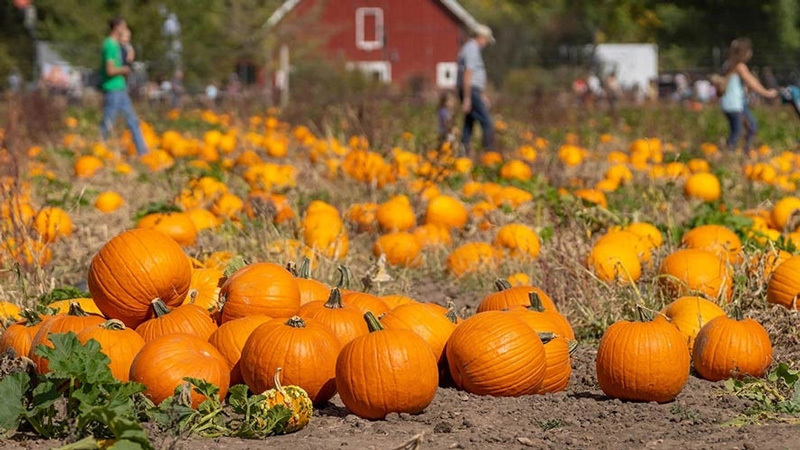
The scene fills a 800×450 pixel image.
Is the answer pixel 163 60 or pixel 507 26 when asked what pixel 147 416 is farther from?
pixel 507 26

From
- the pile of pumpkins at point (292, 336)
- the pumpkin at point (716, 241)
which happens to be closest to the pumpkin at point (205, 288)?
the pile of pumpkins at point (292, 336)

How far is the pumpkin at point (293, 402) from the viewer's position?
13.1 ft

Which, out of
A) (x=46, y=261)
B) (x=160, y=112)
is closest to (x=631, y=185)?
(x=46, y=261)

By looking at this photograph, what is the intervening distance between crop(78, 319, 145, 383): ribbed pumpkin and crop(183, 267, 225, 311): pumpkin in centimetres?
64

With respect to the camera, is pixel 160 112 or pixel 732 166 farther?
pixel 160 112

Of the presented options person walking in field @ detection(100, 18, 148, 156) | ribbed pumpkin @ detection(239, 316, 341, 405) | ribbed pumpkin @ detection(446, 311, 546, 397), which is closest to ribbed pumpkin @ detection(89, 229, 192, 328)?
ribbed pumpkin @ detection(239, 316, 341, 405)

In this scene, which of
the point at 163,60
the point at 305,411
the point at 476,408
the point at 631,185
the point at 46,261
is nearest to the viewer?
the point at 305,411

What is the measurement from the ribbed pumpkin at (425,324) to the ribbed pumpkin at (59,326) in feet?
3.53

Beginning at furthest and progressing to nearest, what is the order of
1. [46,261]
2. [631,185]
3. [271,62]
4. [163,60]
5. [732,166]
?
[163,60] < [271,62] < [732,166] < [631,185] < [46,261]

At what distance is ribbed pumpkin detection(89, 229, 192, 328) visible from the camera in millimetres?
4730

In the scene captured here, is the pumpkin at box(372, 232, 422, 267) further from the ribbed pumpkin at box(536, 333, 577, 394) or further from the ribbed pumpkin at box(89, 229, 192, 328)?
the ribbed pumpkin at box(536, 333, 577, 394)

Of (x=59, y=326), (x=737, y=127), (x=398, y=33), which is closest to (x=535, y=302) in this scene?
(x=59, y=326)

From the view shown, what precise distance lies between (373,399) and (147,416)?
74 cm

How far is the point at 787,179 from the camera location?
1027 cm
